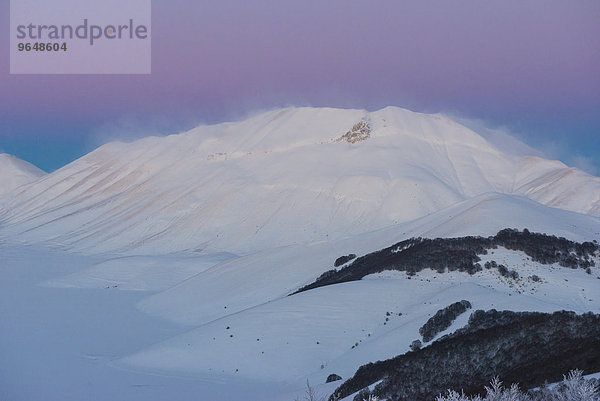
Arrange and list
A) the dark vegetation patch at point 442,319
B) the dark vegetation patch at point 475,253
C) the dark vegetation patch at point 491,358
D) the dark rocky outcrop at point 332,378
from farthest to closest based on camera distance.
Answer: the dark vegetation patch at point 475,253
the dark vegetation patch at point 442,319
the dark rocky outcrop at point 332,378
the dark vegetation patch at point 491,358

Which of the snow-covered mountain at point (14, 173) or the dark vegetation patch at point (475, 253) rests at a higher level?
the snow-covered mountain at point (14, 173)

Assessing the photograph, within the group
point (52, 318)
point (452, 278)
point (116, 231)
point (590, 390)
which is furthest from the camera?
point (116, 231)

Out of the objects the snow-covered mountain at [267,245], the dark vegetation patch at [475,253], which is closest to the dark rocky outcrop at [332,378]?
the snow-covered mountain at [267,245]

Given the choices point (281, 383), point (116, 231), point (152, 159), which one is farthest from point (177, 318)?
point (152, 159)

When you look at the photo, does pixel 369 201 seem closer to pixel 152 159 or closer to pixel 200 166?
pixel 200 166

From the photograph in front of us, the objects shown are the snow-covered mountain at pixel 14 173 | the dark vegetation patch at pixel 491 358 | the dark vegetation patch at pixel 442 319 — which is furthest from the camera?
the snow-covered mountain at pixel 14 173

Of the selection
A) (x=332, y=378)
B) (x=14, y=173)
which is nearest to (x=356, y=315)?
(x=332, y=378)

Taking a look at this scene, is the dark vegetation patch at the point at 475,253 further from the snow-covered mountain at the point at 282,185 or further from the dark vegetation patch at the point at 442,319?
the snow-covered mountain at the point at 282,185
